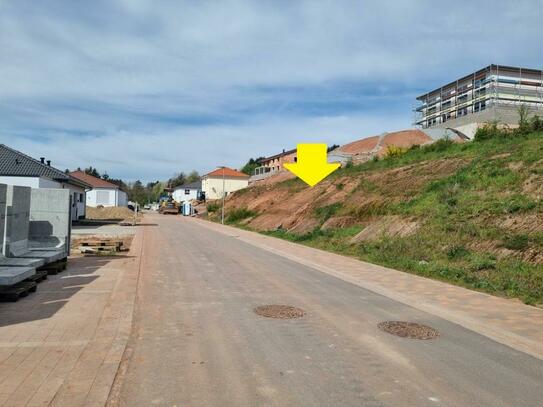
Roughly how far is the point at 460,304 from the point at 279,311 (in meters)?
3.55

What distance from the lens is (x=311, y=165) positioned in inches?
590

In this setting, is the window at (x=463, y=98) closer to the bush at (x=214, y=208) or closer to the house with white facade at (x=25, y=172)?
the bush at (x=214, y=208)

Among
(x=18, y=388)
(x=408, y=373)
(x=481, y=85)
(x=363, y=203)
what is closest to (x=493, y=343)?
(x=408, y=373)

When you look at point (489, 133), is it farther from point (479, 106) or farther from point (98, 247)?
point (479, 106)

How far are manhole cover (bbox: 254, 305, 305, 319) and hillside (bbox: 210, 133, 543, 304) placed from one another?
4597mm

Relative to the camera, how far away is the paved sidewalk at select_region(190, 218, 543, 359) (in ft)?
22.9

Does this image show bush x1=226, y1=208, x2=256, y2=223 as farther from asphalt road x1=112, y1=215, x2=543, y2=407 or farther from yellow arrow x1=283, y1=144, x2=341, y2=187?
asphalt road x1=112, y1=215, x2=543, y2=407

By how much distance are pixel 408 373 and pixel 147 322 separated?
3.77 meters

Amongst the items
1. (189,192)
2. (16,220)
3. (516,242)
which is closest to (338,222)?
(516,242)

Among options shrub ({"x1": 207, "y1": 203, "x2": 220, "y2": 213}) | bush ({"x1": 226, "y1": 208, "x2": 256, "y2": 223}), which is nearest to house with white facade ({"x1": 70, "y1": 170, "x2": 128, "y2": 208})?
shrub ({"x1": 207, "y1": 203, "x2": 220, "y2": 213})

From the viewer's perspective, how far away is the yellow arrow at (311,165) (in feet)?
47.7

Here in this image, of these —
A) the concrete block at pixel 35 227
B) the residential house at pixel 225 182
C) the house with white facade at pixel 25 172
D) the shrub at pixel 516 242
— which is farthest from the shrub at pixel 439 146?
the residential house at pixel 225 182

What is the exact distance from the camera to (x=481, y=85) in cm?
6719

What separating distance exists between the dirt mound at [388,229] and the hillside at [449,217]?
0.18 ft
